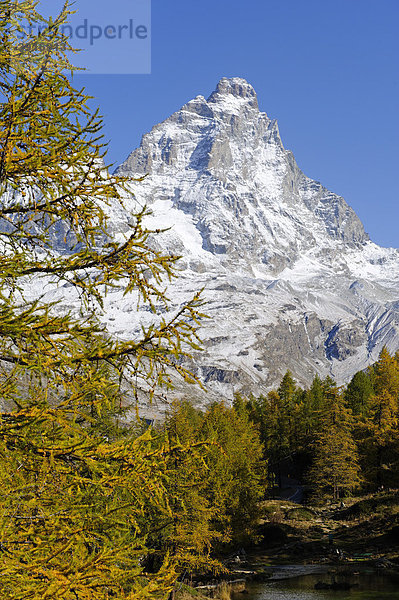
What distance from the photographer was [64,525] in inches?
194

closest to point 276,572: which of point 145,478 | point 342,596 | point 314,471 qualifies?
point 342,596

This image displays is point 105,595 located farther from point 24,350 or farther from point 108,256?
point 108,256

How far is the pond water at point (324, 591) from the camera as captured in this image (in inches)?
1011

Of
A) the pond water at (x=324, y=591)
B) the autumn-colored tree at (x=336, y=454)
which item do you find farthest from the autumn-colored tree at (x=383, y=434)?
the pond water at (x=324, y=591)

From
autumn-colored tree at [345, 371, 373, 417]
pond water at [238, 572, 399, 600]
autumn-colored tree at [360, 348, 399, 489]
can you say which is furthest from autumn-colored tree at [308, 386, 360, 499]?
pond water at [238, 572, 399, 600]

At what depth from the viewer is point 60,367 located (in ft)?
17.3

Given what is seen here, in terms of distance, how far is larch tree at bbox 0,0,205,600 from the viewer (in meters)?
4.72

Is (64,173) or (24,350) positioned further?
(64,173)

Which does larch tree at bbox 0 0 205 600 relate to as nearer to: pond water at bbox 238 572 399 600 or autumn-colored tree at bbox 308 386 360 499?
pond water at bbox 238 572 399 600

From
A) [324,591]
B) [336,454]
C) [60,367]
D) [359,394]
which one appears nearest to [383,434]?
[336,454]

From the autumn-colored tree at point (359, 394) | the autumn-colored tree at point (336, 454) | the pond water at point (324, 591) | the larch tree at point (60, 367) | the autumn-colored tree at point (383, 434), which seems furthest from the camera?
the autumn-colored tree at point (359, 394)

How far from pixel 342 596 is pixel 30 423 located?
86.4ft

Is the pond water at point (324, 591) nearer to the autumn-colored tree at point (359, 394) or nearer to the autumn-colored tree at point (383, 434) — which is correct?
the autumn-colored tree at point (383, 434)

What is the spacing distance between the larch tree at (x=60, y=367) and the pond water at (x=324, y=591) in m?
23.9
